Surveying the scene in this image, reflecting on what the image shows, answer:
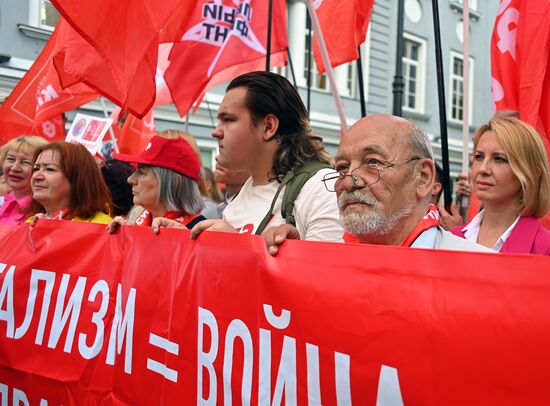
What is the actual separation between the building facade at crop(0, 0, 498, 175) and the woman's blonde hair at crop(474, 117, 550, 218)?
1060 cm

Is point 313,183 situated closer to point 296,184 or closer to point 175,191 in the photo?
point 296,184

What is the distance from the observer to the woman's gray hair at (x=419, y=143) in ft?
6.63

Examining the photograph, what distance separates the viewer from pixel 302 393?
170 cm

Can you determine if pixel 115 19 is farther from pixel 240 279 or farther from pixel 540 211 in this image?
pixel 540 211

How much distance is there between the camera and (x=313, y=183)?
235 centimetres

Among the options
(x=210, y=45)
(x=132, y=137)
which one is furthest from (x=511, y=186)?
(x=132, y=137)

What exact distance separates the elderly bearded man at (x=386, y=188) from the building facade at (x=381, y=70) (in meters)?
10.9

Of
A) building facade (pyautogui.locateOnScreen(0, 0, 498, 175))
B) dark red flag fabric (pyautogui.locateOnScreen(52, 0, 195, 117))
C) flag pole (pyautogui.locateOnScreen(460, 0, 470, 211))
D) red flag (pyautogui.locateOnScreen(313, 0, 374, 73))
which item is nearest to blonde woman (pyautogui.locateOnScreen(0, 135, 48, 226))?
dark red flag fabric (pyautogui.locateOnScreen(52, 0, 195, 117))

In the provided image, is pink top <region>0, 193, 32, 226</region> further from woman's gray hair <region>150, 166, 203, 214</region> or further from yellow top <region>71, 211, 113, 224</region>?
woman's gray hair <region>150, 166, 203, 214</region>

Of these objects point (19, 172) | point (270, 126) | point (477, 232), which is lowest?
point (477, 232)

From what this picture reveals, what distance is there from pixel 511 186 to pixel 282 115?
3.07 ft

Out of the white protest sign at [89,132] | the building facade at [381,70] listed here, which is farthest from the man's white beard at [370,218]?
the building facade at [381,70]

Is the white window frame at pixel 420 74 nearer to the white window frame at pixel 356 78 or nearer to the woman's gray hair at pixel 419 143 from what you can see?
the white window frame at pixel 356 78

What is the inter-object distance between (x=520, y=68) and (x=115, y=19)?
2.11m
